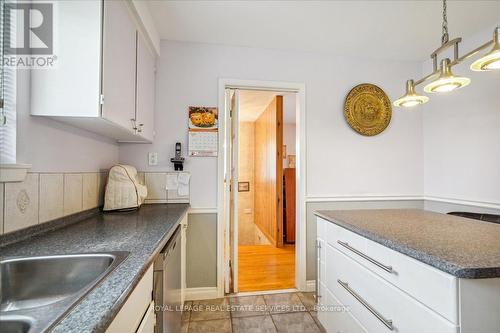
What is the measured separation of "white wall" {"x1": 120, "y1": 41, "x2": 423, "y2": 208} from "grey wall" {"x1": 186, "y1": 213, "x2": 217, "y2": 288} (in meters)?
0.15

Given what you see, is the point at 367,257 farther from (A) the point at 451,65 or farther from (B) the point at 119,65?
(B) the point at 119,65

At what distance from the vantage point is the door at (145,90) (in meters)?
1.72

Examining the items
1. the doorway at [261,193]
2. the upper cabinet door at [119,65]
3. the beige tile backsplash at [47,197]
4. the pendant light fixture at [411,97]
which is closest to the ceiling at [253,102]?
the doorway at [261,193]

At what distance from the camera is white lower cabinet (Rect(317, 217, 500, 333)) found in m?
0.74

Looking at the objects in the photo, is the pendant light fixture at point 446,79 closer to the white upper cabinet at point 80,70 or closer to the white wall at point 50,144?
the white upper cabinet at point 80,70

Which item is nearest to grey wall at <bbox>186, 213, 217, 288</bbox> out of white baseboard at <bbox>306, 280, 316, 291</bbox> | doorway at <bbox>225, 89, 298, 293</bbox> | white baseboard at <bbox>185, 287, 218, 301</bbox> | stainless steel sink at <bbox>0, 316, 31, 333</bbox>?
white baseboard at <bbox>185, 287, 218, 301</bbox>

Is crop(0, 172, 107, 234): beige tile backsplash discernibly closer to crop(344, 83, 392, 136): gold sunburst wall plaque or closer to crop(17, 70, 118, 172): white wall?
crop(17, 70, 118, 172): white wall

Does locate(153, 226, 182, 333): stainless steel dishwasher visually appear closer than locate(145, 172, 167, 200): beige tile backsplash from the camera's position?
Yes

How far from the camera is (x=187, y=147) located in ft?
7.24

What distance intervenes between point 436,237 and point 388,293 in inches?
12.6

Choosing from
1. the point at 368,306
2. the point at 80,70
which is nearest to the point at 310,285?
the point at 368,306

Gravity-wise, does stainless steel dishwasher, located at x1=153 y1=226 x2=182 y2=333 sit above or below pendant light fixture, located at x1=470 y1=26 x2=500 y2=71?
below

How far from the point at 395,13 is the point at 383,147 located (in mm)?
1273

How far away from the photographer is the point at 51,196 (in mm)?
1227
